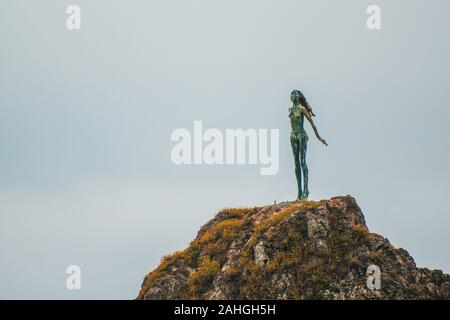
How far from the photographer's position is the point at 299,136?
187 ft

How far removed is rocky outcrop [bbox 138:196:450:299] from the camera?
51031mm

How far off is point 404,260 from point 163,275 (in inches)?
449

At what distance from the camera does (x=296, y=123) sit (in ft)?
187

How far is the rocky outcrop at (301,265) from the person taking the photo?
5103 centimetres

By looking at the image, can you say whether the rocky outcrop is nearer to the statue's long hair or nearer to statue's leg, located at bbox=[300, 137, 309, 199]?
statue's leg, located at bbox=[300, 137, 309, 199]

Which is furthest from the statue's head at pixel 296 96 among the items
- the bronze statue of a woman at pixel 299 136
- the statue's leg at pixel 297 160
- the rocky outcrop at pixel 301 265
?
the rocky outcrop at pixel 301 265

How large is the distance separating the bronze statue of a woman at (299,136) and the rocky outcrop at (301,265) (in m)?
2.23

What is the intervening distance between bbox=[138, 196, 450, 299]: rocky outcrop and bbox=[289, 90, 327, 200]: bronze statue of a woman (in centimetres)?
223

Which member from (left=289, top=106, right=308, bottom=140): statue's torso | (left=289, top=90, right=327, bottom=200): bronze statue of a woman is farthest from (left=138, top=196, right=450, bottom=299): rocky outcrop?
(left=289, top=106, right=308, bottom=140): statue's torso

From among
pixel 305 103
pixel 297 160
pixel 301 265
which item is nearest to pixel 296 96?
pixel 305 103
